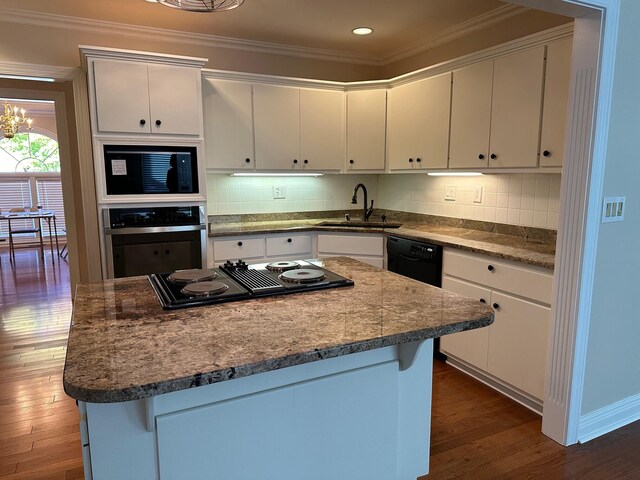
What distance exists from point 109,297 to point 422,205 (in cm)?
290

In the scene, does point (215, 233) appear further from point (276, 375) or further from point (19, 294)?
point (19, 294)

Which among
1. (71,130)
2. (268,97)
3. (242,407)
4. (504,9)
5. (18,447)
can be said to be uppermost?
(504,9)

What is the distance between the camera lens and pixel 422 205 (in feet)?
12.7

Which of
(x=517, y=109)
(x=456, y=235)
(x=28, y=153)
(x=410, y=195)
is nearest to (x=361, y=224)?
(x=410, y=195)

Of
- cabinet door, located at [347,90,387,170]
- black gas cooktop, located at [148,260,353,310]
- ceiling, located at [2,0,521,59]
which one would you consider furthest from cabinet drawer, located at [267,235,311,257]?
ceiling, located at [2,0,521,59]

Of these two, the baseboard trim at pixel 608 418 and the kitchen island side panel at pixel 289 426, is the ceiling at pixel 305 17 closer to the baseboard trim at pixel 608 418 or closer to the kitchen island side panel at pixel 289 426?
the kitchen island side panel at pixel 289 426

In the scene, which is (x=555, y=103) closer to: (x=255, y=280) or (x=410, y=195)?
(x=410, y=195)

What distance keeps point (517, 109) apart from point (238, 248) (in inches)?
85.1

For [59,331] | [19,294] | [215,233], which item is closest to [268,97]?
[215,233]

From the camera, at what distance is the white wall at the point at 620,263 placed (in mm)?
2031

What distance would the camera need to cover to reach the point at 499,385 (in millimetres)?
2707

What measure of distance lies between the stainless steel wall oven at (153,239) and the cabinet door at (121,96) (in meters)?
0.58

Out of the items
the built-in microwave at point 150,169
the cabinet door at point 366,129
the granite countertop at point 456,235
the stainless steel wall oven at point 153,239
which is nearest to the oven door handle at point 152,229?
the stainless steel wall oven at point 153,239

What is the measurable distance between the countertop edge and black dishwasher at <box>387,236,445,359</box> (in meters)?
1.75
